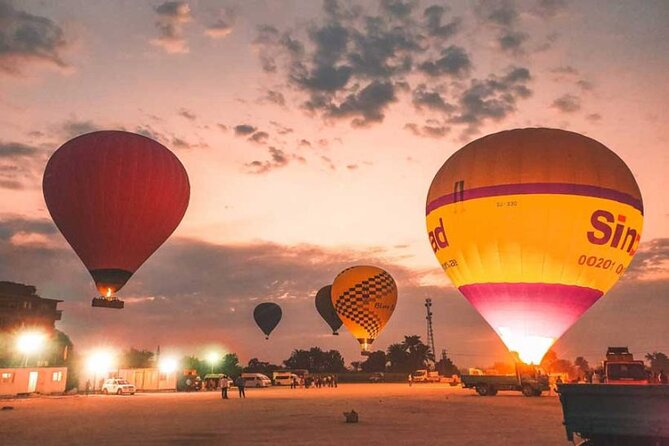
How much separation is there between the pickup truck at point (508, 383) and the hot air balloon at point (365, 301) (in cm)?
1615

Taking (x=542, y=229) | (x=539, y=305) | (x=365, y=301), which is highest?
(x=365, y=301)

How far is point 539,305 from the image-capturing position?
71.2 feet

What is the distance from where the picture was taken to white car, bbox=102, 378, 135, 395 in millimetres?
44188

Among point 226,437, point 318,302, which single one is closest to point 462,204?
point 226,437

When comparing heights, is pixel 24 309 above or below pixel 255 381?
above

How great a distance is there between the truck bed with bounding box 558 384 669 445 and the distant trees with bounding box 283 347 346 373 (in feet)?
438

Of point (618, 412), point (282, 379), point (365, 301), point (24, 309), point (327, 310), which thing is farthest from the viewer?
point (24, 309)

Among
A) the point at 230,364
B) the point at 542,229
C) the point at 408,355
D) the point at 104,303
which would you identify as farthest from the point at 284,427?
the point at 408,355

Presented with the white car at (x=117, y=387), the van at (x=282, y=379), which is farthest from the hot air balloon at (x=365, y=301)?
the white car at (x=117, y=387)

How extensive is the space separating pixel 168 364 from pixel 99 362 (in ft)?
21.3

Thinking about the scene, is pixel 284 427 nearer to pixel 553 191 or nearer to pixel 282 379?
pixel 553 191

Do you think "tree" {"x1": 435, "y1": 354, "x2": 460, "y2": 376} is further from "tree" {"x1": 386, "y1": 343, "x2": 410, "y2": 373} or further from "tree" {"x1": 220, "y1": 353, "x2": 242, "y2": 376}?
"tree" {"x1": 220, "y1": 353, "x2": 242, "y2": 376}

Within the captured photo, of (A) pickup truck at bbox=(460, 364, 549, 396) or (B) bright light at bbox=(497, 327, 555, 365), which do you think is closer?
(B) bright light at bbox=(497, 327, 555, 365)

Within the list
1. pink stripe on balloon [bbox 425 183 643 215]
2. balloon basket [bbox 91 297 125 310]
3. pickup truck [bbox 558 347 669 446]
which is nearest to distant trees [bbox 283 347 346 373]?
balloon basket [bbox 91 297 125 310]
